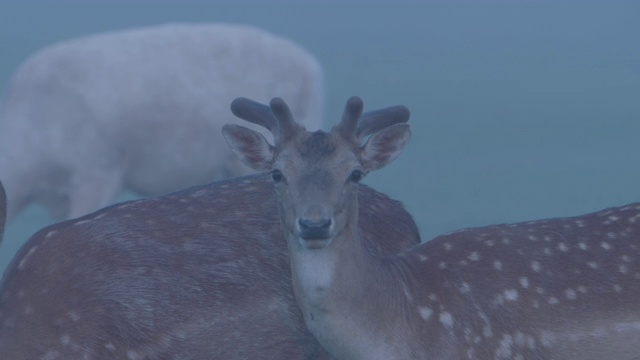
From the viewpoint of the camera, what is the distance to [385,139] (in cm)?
477

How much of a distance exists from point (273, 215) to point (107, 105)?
3.33 metres

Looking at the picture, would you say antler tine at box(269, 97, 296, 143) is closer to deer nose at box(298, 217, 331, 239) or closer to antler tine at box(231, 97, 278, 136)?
antler tine at box(231, 97, 278, 136)

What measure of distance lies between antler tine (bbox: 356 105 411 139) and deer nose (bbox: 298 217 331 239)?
56cm

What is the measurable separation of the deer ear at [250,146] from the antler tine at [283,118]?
0.16 m

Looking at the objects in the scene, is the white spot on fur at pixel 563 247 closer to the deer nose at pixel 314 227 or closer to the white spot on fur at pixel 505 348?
the white spot on fur at pixel 505 348

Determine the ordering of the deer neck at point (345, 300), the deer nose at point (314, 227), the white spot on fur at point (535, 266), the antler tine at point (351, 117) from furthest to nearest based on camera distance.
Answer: the white spot on fur at point (535, 266) < the antler tine at point (351, 117) < the deer neck at point (345, 300) < the deer nose at point (314, 227)

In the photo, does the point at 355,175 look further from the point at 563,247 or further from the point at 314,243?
the point at 563,247

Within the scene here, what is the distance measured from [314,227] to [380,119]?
0.71 m

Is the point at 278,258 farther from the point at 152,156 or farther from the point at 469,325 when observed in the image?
the point at 152,156

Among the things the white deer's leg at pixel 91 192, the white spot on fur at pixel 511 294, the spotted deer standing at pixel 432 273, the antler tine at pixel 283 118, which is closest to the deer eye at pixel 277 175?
the spotted deer standing at pixel 432 273

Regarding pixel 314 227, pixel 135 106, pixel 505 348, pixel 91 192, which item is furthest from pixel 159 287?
pixel 135 106

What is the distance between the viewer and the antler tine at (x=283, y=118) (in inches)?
182

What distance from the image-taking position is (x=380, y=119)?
15.7 ft

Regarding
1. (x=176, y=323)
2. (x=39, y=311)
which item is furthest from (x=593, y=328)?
(x=39, y=311)
